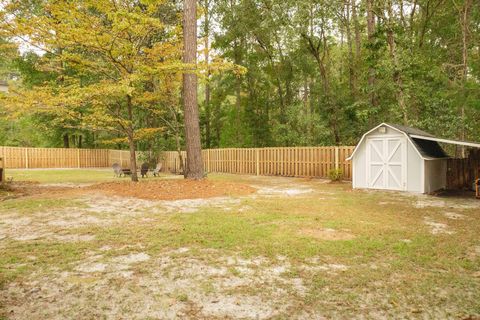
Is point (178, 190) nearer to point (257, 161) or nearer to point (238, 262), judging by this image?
point (238, 262)

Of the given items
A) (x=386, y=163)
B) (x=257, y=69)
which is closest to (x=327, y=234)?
(x=386, y=163)

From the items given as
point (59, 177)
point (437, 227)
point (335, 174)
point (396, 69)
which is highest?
point (396, 69)

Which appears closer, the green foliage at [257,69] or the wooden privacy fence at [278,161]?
the green foliage at [257,69]

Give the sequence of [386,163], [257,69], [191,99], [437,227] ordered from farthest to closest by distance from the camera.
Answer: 1. [257,69]
2. [191,99]
3. [386,163]
4. [437,227]

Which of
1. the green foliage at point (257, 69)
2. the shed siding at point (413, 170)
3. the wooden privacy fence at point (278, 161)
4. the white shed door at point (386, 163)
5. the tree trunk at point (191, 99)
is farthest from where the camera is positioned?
the wooden privacy fence at point (278, 161)

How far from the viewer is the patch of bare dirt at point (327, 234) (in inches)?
200

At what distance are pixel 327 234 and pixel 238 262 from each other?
77.5 inches

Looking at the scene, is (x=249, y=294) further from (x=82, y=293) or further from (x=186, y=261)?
(x=82, y=293)

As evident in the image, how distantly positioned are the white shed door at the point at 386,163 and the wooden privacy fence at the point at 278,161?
2.41 metres

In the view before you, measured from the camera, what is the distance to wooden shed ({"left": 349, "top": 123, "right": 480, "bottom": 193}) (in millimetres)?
10438

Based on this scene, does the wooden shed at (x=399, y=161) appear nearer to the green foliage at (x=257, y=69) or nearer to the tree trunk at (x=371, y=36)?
the green foliage at (x=257, y=69)

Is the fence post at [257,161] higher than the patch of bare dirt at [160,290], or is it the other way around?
the fence post at [257,161]

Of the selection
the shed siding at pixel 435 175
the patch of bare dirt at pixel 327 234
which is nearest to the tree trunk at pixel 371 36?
the shed siding at pixel 435 175

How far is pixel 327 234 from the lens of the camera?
5277 millimetres
